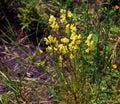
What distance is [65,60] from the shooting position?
2.68 m

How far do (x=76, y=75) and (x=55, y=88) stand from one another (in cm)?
18

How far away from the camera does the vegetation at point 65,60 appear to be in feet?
6.89

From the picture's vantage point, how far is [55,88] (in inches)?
89.2

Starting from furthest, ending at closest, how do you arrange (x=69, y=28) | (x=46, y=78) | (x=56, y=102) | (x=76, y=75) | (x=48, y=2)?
(x=48, y=2) < (x=46, y=78) < (x=56, y=102) < (x=76, y=75) < (x=69, y=28)

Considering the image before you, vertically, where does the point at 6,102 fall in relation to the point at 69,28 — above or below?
below

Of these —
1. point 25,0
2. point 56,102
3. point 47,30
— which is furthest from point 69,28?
point 25,0

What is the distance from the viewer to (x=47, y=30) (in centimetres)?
288

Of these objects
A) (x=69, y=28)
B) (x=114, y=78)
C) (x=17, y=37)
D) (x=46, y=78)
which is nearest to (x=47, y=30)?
(x=17, y=37)

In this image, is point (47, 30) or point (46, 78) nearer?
point (46, 78)

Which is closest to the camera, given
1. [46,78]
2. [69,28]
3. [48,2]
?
[69,28]

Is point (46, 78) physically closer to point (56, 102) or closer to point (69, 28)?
point (56, 102)

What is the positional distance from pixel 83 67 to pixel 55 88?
0.75ft

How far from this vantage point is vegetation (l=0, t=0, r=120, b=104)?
210 cm

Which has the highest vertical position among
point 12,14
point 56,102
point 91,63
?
point 12,14
